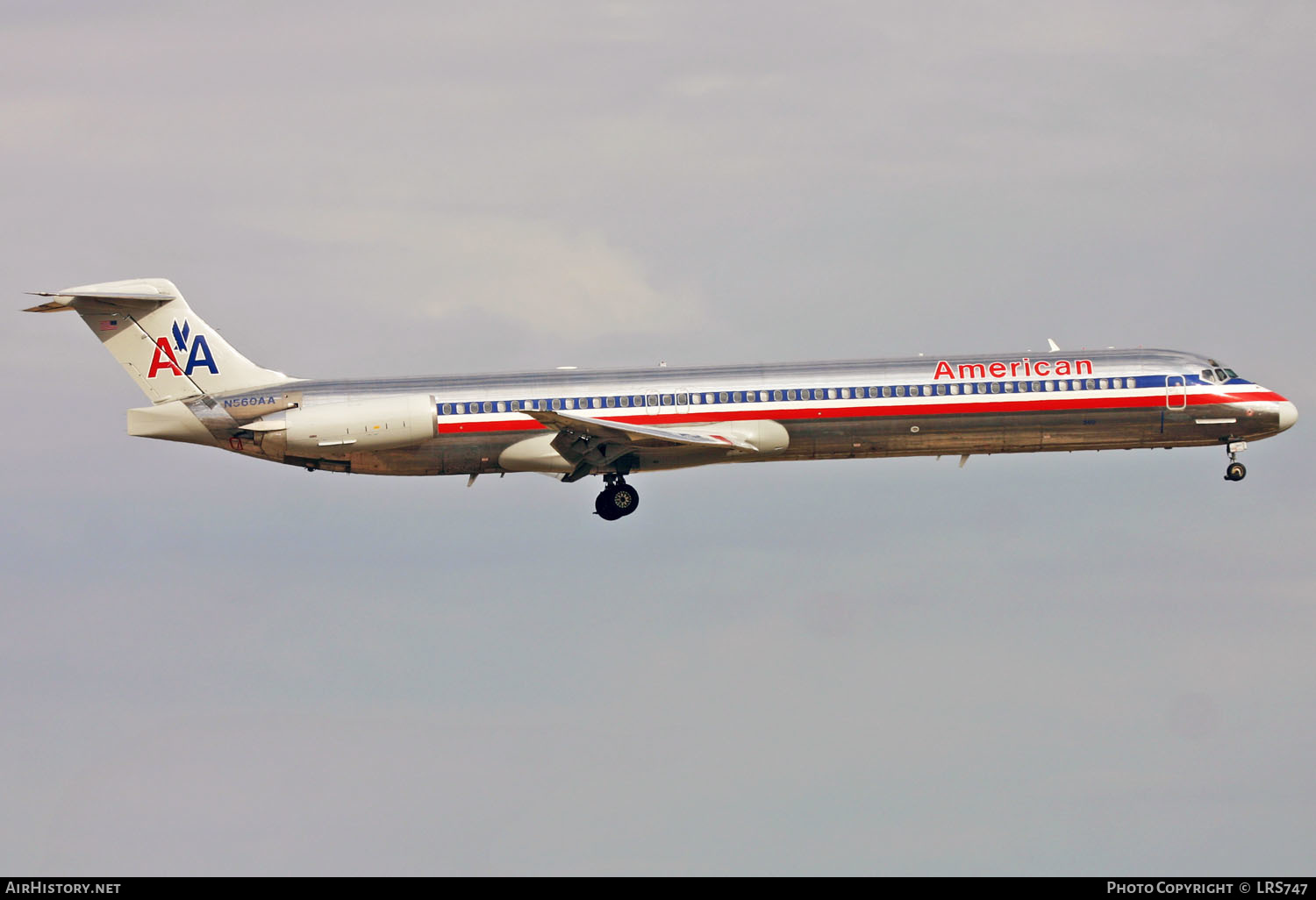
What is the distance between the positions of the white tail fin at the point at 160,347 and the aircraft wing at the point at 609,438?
343 inches

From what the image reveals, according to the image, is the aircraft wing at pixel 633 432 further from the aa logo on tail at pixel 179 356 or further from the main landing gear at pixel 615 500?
the aa logo on tail at pixel 179 356

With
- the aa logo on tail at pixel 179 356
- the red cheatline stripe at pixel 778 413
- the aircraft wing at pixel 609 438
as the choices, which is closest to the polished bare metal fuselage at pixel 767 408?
the red cheatline stripe at pixel 778 413

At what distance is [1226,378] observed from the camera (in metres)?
52.4

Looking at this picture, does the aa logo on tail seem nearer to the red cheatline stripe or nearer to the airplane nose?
the red cheatline stripe

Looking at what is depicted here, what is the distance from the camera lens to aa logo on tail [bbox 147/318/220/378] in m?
51.7

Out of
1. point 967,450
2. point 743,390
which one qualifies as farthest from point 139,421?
point 967,450

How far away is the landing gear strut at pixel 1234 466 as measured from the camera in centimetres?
5247

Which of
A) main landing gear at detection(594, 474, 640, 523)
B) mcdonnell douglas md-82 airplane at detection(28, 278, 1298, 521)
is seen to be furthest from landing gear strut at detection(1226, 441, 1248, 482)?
main landing gear at detection(594, 474, 640, 523)

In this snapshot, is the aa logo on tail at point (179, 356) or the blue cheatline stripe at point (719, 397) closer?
the blue cheatline stripe at point (719, 397)

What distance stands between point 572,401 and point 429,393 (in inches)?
164

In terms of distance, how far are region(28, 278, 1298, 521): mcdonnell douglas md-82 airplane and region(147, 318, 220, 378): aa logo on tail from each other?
43mm

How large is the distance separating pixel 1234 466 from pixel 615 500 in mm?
18856

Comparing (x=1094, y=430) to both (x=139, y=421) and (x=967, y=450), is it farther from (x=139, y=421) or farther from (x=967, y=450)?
(x=139, y=421)

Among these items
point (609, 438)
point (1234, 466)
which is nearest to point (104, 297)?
point (609, 438)
